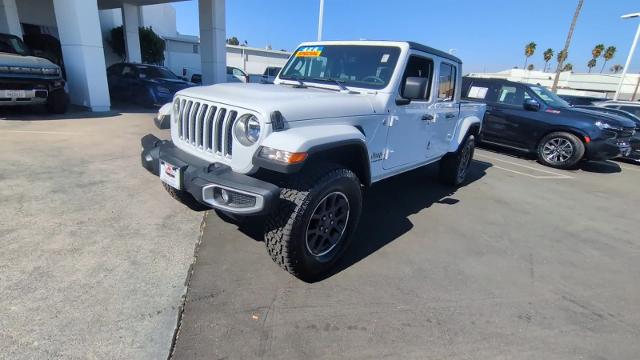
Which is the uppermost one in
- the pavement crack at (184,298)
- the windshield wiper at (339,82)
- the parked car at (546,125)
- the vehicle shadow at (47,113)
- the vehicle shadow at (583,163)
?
the windshield wiper at (339,82)

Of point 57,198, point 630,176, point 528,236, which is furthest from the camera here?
point 630,176

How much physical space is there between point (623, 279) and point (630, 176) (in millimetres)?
6566

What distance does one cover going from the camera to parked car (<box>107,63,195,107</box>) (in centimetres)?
1062

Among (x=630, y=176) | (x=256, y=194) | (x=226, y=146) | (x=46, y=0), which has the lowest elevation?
(x=630, y=176)

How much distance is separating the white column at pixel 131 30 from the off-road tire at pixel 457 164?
15.9 meters

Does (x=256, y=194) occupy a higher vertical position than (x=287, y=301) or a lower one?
higher

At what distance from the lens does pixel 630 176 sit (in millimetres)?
7984

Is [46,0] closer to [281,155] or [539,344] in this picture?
[281,155]

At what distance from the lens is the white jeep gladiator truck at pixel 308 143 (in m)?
2.27

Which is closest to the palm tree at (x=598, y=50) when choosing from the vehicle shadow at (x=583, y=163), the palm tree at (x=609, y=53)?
the palm tree at (x=609, y=53)

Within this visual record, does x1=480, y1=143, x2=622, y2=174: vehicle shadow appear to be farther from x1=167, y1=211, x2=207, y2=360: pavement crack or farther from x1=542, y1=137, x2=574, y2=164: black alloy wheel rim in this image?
x1=167, y1=211, x2=207, y2=360: pavement crack

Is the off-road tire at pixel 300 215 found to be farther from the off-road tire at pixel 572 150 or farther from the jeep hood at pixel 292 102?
the off-road tire at pixel 572 150

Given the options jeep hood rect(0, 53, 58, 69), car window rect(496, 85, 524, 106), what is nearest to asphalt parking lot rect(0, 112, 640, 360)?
jeep hood rect(0, 53, 58, 69)

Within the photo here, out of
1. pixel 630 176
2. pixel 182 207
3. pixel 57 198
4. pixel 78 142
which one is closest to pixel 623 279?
pixel 182 207
